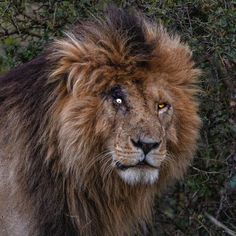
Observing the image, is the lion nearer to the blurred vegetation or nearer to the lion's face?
the lion's face

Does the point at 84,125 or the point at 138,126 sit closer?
the point at 138,126

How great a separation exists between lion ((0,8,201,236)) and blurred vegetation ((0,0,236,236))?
97 cm

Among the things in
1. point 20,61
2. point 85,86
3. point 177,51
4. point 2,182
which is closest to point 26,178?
point 2,182

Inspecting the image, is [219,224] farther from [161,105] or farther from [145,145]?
[145,145]

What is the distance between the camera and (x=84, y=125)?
4305 millimetres

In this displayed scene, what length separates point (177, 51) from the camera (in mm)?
4707

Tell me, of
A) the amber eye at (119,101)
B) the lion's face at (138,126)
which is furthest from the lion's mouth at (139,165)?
the amber eye at (119,101)

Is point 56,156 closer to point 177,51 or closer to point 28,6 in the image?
point 177,51

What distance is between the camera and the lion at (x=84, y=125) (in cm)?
430

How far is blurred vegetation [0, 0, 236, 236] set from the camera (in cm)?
549

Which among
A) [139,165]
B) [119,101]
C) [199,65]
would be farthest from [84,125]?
[199,65]

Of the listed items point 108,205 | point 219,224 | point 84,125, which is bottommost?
point 219,224

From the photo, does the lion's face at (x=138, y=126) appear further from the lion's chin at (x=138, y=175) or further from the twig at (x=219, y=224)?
the twig at (x=219, y=224)

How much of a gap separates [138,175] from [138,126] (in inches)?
10.8
